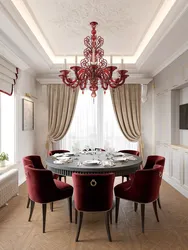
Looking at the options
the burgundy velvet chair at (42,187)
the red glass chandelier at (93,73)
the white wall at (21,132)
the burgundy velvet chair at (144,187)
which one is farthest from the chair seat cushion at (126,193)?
the white wall at (21,132)

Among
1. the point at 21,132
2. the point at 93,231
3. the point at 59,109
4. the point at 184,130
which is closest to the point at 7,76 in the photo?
the point at 21,132

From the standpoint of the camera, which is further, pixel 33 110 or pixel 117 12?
pixel 33 110

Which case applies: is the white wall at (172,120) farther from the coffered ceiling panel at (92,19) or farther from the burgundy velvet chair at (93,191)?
the burgundy velvet chair at (93,191)

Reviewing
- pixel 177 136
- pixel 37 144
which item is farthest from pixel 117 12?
pixel 37 144

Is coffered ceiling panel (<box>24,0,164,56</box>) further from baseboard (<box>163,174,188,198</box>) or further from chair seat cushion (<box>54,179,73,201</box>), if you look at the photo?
baseboard (<box>163,174,188,198</box>)

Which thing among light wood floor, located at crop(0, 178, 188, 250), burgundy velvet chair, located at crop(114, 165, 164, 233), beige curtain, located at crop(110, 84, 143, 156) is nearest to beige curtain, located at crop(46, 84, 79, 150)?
beige curtain, located at crop(110, 84, 143, 156)

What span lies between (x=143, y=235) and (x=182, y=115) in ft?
8.40

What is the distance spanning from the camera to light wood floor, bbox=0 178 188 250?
223cm

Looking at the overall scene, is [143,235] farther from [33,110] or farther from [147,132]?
[33,110]

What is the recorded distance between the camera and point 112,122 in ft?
18.4

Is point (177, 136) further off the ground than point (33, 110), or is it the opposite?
point (33, 110)

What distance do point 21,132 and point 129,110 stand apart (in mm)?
2777

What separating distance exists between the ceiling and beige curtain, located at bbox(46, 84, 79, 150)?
1.00 metres

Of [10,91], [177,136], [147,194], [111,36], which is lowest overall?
[147,194]
